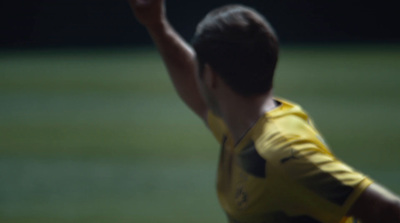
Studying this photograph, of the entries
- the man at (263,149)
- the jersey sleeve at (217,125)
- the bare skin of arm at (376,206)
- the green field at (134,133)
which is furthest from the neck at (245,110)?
the green field at (134,133)

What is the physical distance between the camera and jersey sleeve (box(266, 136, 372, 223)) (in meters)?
2.00

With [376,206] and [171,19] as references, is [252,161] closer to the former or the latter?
[376,206]

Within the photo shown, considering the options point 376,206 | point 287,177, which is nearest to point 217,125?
point 287,177

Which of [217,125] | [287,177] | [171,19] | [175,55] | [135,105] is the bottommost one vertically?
[171,19]

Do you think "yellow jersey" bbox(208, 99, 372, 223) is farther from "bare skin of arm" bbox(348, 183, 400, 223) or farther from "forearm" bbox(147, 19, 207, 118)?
"forearm" bbox(147, 19, 207, 118)

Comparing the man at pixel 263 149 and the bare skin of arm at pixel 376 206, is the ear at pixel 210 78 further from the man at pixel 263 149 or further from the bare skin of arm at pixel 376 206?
the bare skin of arm at pixel 376 206

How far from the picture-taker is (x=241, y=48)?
88.3 inches

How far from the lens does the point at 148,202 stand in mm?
5734

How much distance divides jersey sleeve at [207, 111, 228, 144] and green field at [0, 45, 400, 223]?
2.59m

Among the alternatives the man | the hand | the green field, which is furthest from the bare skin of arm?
the green field

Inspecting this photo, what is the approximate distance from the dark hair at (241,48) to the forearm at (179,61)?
600 mm

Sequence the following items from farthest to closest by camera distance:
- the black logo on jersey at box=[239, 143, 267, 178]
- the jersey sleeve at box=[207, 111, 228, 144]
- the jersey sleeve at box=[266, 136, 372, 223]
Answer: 1. the jersey sleeve at box=[207, 111, 228, 144]
2. the black logo on jersey at box=[239, 143, 267, 178]
3. the jersey sleeve at box=[266, 136, 372, 223]

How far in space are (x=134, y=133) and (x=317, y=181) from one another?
6.13 meters

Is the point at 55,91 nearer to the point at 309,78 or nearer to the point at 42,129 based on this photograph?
the point at 42,129
